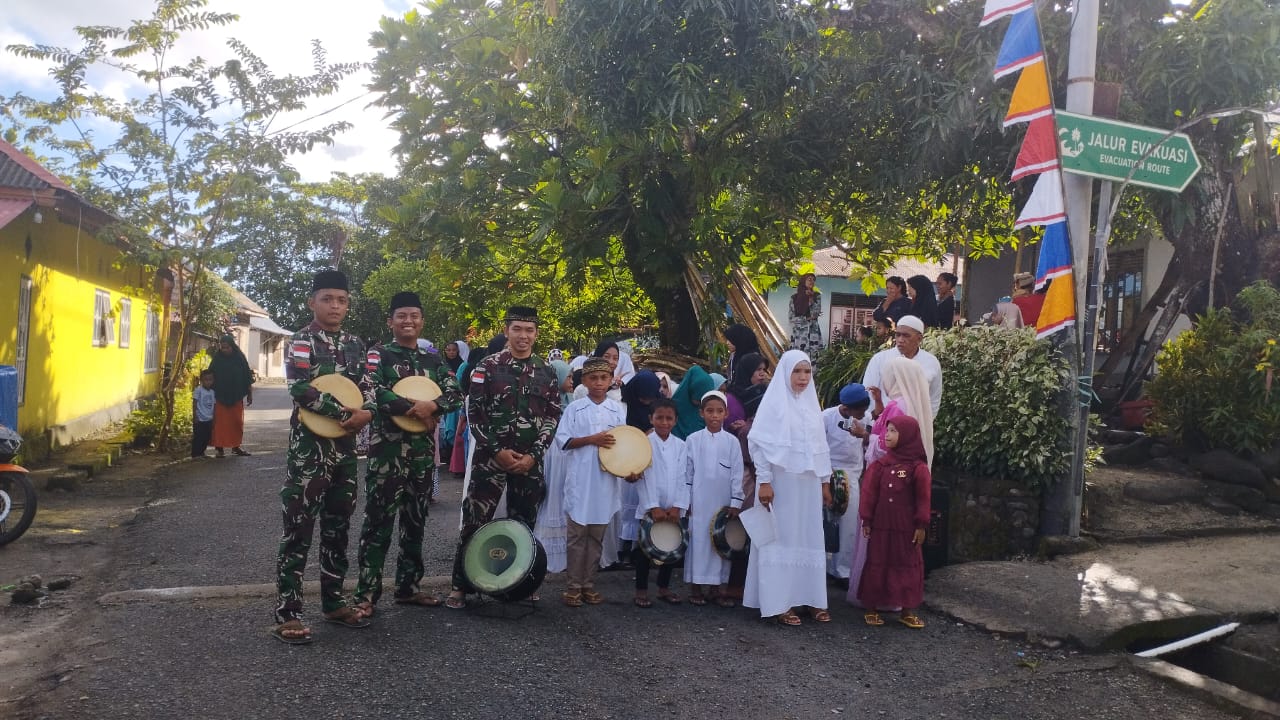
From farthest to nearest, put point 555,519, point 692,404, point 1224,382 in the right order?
1. point 1224,382
2. point 692,404
3. point 555,519

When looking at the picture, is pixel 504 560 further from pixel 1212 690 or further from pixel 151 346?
pixel 151 346

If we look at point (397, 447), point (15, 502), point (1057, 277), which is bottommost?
point (15, 502)

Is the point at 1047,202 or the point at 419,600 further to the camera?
the point at 1047,202

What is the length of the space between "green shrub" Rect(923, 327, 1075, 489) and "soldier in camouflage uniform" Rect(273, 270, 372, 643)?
4.72 metres

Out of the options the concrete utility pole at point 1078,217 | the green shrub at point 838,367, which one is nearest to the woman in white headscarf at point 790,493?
the concrete utility pole at point 1078,217

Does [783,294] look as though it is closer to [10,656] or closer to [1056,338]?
[1056,338]

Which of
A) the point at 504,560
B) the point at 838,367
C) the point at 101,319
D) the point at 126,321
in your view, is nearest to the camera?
the point at 504,560

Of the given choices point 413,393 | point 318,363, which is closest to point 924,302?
point 413,393

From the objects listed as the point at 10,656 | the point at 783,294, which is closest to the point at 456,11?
the point at 10,656

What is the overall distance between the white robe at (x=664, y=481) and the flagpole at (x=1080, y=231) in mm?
2950

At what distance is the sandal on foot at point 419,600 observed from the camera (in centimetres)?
578

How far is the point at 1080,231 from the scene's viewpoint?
684 centimetres

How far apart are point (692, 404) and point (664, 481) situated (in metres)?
1.11

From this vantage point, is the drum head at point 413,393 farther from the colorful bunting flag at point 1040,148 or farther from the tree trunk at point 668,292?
the tree trunk at point 668,292
